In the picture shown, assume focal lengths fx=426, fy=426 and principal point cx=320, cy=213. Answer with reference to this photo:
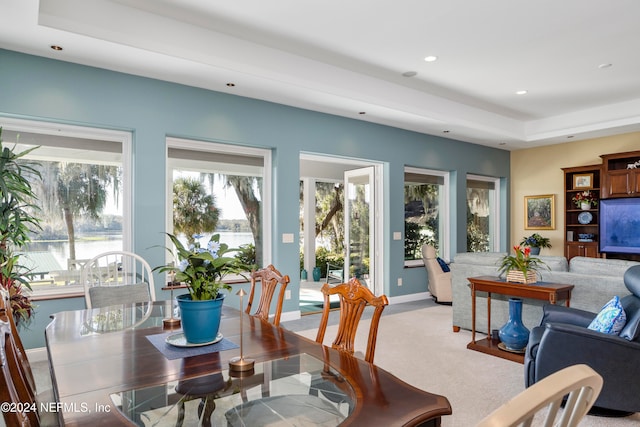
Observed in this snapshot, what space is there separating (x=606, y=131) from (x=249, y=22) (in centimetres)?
586

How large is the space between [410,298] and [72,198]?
4.80 meters

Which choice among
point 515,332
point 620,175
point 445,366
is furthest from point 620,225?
point 445,366

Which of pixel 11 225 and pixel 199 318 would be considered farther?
pixel 11 225

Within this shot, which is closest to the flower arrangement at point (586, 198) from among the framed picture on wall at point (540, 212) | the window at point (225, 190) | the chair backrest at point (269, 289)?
the framed picture on wall at point (540, 212)

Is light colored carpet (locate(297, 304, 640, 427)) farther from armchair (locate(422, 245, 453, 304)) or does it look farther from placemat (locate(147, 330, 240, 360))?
placemat (locate(147, 330, 240, 360))

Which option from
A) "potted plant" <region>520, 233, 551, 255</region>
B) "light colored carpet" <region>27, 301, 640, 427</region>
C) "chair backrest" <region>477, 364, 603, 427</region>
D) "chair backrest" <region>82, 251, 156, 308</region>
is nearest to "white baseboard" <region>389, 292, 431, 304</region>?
"light colored carpet" <region>27, 301, 640, 427</region>

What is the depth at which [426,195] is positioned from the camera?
23.7 feet

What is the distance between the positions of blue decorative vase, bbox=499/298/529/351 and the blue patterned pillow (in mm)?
985

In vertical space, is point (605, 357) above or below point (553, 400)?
below

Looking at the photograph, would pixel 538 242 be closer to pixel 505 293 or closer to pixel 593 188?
pixel 593 188

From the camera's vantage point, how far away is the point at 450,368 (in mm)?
3514

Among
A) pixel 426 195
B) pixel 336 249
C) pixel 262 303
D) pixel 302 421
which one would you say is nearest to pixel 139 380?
pixel 302 421

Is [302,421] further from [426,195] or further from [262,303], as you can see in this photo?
[426,195]

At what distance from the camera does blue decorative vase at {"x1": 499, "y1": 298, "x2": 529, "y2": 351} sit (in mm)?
3727
